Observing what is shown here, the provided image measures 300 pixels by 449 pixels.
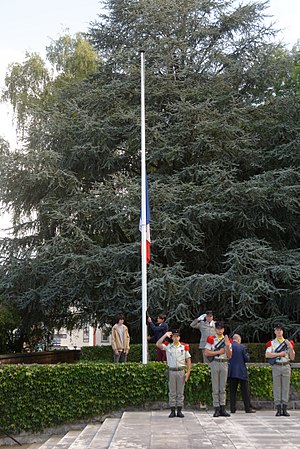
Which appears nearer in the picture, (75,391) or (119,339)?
(75,391)

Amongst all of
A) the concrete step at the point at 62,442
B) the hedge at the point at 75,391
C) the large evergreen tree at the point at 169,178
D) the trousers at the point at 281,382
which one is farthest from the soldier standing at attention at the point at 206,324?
the large evergreen tree at the point at 169,178

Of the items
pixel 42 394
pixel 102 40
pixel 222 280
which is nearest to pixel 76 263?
pixel 222 280

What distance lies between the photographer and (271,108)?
25.1 metres

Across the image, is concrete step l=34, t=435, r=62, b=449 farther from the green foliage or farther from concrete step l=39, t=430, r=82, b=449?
the green foliage

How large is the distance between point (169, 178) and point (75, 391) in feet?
35.9

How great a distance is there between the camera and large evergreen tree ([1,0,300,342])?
21.4 m

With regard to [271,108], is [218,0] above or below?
above

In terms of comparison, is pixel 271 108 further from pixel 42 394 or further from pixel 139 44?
pixel 42 394

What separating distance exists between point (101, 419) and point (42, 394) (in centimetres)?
141

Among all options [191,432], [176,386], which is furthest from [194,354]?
[191,432]

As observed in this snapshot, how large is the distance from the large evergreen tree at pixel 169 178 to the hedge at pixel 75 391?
19.9 feet

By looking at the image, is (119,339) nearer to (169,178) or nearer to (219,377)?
(219,377)

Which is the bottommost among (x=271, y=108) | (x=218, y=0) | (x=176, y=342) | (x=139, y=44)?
(x=176, y=342)

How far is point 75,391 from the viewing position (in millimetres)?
13883
